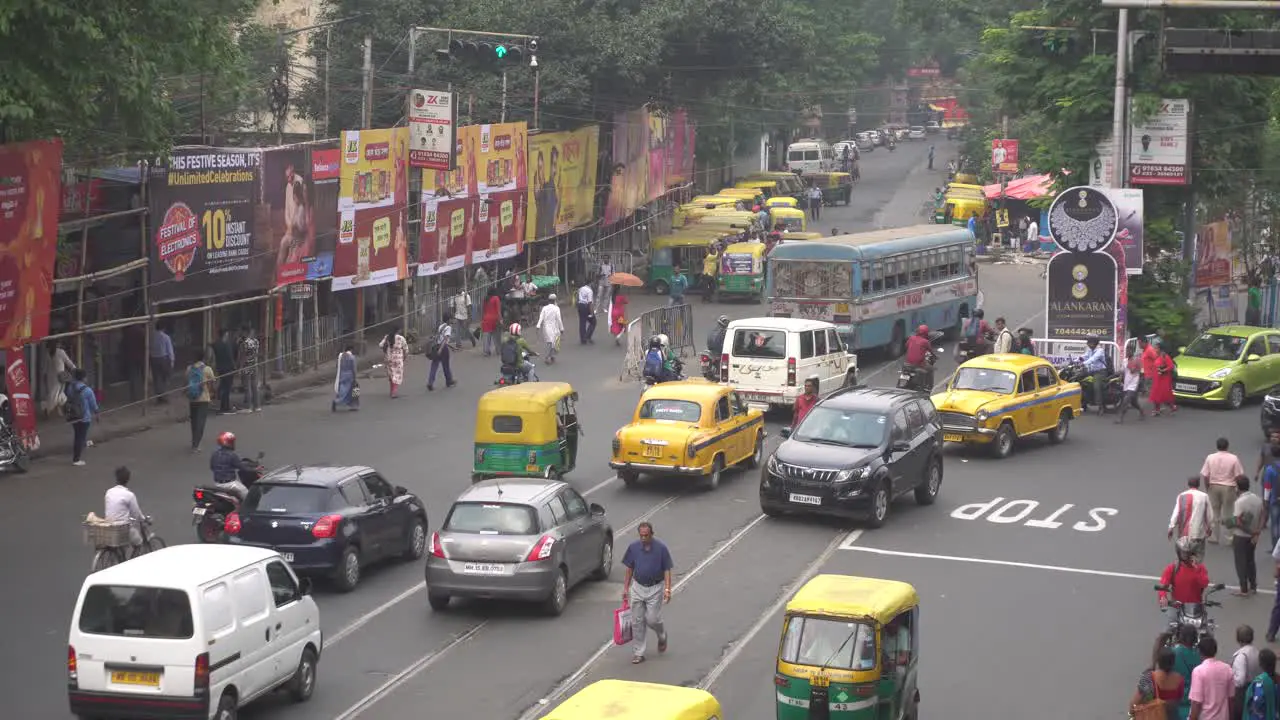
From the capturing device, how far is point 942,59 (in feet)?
413

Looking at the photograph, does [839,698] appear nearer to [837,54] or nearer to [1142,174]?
[1142,174]

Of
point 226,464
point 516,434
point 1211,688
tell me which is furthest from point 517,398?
point 1211,688

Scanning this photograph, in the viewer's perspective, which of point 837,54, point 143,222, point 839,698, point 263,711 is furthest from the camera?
point 837,54

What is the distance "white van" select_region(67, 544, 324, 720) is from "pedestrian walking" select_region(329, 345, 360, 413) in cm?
1809

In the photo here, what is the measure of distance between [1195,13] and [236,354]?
2351cm

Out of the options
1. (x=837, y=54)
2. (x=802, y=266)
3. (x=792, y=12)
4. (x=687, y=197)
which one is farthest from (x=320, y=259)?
(x=837, y=54)

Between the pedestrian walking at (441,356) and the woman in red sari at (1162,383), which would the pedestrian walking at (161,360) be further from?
the woman in red sari at (1162,383)

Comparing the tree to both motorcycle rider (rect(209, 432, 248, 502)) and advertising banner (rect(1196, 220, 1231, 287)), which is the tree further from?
advertising banner (rect(1196, 220, 1231, 287))

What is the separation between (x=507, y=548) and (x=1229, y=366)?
72.6 ft

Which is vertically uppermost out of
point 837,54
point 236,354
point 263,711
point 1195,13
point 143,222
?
point 837,54

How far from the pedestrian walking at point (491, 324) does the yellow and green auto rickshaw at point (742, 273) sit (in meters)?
12.2

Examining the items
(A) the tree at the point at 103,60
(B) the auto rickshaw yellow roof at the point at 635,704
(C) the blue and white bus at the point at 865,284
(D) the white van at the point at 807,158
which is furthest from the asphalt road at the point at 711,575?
(D) the white van at the point at 807,158

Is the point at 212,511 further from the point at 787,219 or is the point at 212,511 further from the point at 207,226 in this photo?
the point at 787,219

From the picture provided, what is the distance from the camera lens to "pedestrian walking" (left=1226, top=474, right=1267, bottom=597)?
18.6 meters
